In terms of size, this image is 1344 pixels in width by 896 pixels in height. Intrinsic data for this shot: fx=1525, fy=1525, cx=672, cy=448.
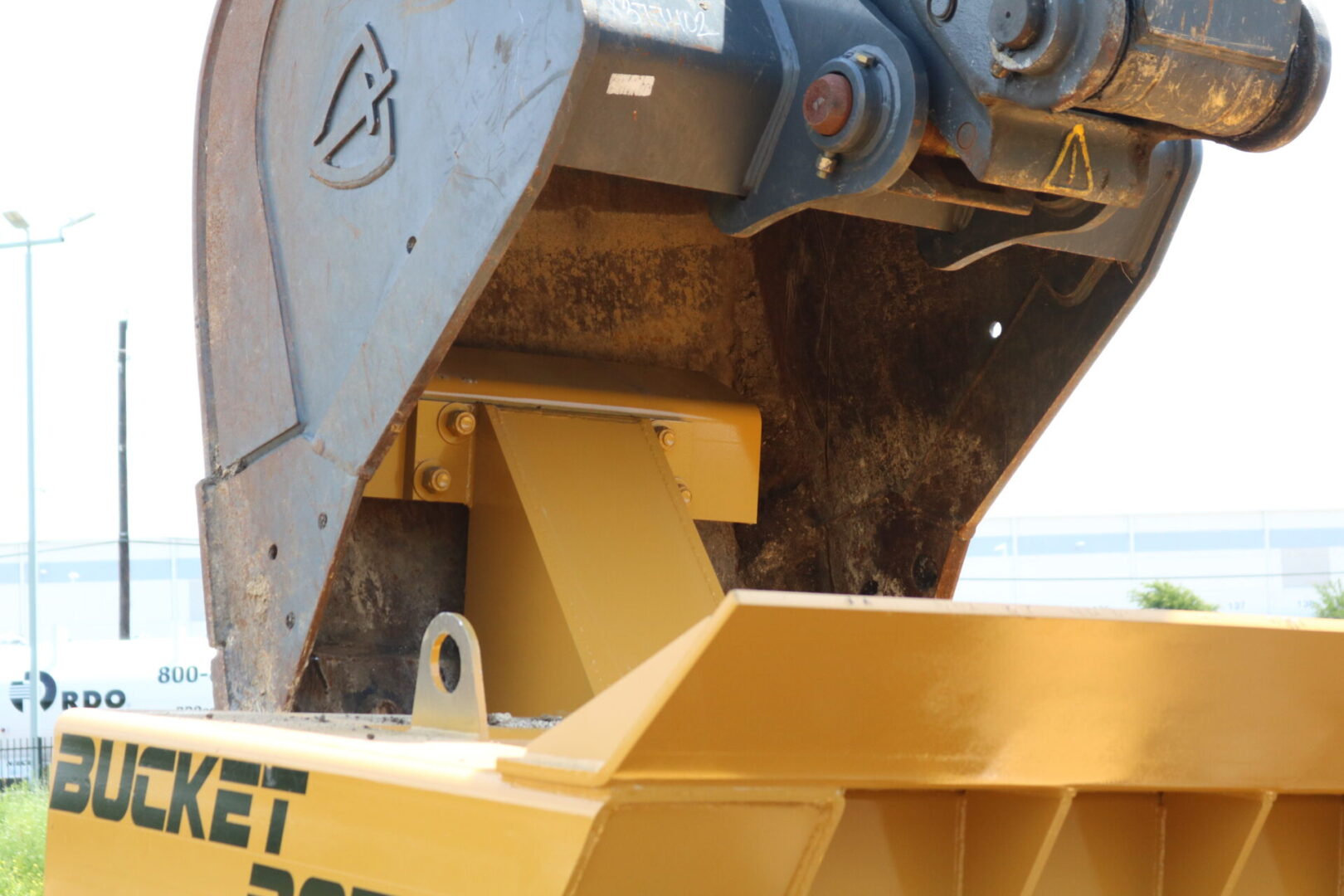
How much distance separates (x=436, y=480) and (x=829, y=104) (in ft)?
4.03

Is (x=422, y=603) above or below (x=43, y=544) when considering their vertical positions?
above

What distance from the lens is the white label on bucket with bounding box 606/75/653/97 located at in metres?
2.56

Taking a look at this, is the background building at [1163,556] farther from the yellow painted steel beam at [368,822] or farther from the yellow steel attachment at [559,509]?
the yellow painted steel beam at [368,822]

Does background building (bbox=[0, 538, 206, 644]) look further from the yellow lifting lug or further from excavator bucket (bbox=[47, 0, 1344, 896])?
the yellow lifting lug

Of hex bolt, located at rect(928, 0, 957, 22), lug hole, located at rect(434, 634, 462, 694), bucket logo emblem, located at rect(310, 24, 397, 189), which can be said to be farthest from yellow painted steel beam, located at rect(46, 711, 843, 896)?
hex bolt, located at rect(928, 0, 957, 22)

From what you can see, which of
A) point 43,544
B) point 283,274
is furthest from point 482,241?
point 43,544

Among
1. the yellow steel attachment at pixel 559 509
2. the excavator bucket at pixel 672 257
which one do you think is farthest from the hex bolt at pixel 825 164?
the yellow steel attachment at pixel 559 509

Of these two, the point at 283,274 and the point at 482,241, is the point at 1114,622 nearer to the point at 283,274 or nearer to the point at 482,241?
the point at 482,241

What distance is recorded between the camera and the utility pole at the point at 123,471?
989 inches

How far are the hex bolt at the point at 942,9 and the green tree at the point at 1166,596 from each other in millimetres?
24102

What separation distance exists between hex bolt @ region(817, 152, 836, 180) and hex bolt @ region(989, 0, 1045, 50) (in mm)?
364

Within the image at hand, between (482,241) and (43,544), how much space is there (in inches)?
1697

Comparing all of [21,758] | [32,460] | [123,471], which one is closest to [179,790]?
[32,460]

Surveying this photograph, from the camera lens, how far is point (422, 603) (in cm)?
344
